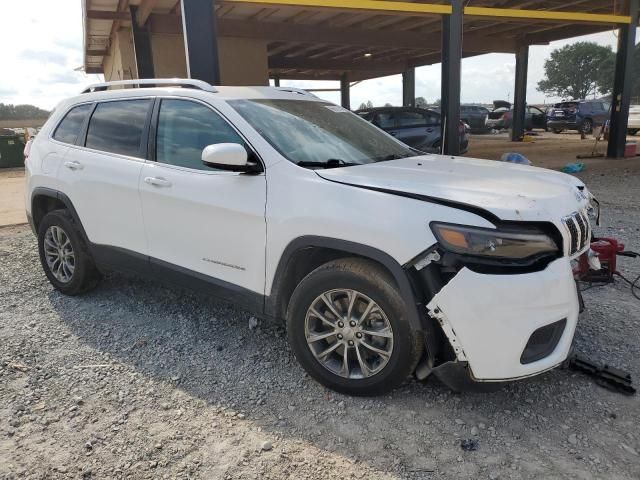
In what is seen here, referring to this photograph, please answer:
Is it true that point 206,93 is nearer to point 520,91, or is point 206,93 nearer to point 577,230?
Result: point 577,230

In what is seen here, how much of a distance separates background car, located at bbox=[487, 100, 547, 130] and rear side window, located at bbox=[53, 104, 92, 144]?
81.0 feet

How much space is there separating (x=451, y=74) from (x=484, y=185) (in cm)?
814

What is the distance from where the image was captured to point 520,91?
21000 mm

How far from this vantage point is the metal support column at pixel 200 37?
693cm

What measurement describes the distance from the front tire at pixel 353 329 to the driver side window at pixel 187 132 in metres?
1.10

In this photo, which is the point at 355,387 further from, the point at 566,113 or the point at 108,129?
the point at 566,113

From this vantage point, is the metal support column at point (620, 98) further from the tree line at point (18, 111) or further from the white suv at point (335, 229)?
the tree line at point (18, 111)

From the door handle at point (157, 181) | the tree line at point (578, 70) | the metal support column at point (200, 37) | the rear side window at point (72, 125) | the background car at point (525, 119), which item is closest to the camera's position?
the door handle at point (157, 181)

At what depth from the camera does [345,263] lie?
9.01 ft

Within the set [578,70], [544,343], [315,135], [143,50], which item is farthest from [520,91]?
[578,70]

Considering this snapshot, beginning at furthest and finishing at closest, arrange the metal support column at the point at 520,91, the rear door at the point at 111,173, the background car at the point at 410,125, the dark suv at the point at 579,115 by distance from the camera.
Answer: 1. the dark suv at the point at 579,115
2. the metal support column at the point at 520,91
3. the background car at the point at 410,125
4. the rear door at the point at 111,173

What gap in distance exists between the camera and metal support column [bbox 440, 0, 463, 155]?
9742 millimetres

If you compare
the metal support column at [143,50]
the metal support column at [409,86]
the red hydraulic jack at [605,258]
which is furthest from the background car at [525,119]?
the red hydraulic jack at [605,258]

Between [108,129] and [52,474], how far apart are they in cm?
262
